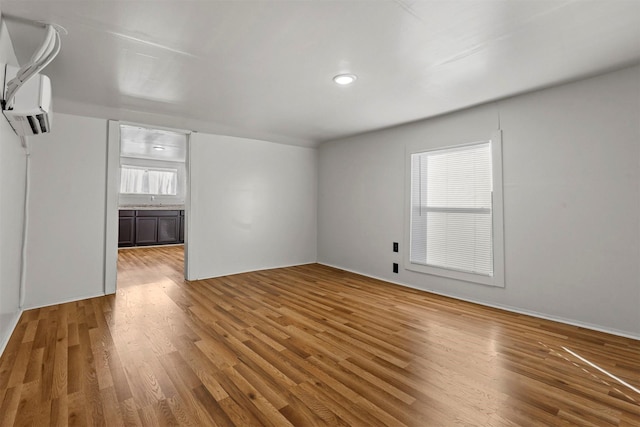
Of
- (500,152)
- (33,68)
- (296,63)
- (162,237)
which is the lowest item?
(162,237)

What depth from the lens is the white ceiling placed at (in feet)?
5.63

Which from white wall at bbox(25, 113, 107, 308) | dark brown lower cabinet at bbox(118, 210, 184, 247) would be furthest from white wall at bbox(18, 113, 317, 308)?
dark brown lower cabinet at bbox(118, 210, 184, 247)

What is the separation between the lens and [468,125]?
344cm

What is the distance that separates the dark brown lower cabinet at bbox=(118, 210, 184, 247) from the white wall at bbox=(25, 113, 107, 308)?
4102mm

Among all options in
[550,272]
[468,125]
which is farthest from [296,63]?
[550,272]

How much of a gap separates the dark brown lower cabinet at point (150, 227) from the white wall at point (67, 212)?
4102 mm

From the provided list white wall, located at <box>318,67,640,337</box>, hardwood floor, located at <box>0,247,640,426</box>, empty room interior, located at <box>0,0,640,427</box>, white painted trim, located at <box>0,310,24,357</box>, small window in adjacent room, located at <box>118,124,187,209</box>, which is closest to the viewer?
hardwood floor, located at <box>0,247,640,426</box>

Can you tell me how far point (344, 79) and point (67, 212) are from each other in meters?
3.53

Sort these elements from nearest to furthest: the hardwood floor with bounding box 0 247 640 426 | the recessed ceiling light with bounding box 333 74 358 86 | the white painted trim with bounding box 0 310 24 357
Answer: the hardwood floor with bounding box 0 247 640 426 < the white painted trim with bounding box 0 310 24 357 < the recessed ceiling light with bounding box 333 74 358 86

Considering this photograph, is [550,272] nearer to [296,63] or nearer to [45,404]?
[296,63]

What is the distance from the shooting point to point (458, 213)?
11.8 feet

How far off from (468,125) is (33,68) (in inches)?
157

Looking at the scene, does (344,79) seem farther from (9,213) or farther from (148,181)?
(148,181)

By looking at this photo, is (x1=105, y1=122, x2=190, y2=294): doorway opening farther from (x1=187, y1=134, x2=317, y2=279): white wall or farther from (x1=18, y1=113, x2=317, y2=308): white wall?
(x1=187, y1=134, x2=317, y2=279): white wall
